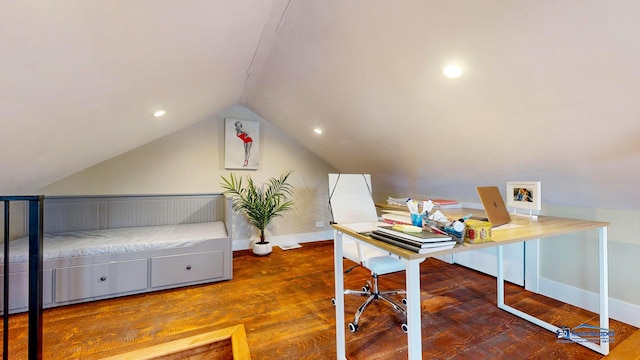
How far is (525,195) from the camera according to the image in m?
1.90

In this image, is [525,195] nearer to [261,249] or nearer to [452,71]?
[452,71]

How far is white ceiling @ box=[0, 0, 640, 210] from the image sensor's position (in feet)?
3.63

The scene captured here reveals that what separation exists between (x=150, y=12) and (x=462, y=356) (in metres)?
2.57

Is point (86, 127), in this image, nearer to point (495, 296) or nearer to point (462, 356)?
point (462, 356)

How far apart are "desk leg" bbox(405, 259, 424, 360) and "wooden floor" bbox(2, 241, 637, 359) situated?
0.71m

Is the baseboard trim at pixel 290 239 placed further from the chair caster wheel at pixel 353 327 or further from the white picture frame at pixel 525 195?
the white picture frame at pixel 525 195

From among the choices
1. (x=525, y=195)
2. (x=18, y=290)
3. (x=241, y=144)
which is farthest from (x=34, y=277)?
(x=525, y=195)

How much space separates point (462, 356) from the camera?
1632mm

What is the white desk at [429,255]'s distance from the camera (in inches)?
42.0

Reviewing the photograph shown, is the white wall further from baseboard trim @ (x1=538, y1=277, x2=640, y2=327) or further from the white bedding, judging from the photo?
baseboard trim @ (x1=538, y1=277, x2=640, y2=327)

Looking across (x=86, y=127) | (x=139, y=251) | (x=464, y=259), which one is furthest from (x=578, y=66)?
(x=139, y=251)

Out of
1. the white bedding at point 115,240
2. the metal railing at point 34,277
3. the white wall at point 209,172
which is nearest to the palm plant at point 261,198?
the white wall at point 209,172

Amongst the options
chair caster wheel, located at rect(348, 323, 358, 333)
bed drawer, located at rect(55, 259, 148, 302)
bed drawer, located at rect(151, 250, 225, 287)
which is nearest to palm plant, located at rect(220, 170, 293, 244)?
bed drawer, located at rect(151, 250, 225, 287)

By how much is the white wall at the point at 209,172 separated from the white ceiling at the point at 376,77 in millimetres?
450
